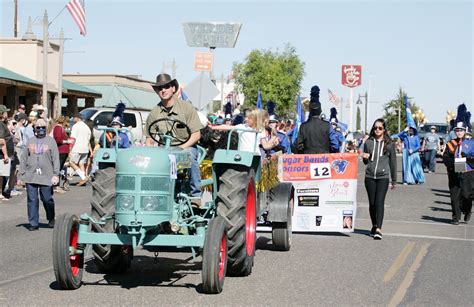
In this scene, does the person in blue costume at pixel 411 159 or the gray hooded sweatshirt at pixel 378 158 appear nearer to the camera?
the gray hooded sweatshirt at pixel 378 158

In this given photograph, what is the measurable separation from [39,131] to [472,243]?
7.09 m

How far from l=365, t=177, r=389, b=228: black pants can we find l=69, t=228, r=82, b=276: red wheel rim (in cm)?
644

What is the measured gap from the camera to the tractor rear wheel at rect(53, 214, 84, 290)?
343 inches

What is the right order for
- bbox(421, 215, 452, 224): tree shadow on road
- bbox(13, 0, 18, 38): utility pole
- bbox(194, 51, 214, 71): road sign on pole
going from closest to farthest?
bbox(421, 215, 452, 224): tree shadow on road, bbox(194, 51, 214, 71): road sign on pole, bbox(13, 0, 18, 38): utility pole

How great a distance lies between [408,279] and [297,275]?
4.11 ft

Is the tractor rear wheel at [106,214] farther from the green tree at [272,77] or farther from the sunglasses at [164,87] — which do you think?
the green tree at [272,77]

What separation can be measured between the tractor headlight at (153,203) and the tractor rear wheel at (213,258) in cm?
51

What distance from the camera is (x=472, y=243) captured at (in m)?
14.2

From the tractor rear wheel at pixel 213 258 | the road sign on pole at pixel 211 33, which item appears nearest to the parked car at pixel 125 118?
the road sign on pole at pixel 211 33

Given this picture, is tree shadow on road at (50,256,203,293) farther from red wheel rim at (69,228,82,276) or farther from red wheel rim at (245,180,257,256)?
red wheel rim at (245,180,257,256)

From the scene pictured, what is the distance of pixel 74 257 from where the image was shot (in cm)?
910

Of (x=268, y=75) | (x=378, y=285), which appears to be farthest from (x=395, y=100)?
(x=378, y=285)

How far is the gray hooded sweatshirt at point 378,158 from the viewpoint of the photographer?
Result: 47.9 ft

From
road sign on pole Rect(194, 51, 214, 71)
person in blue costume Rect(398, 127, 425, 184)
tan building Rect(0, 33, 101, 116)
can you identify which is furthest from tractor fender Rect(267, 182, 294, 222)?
tan building Rect(0, 33, 101, 116)
